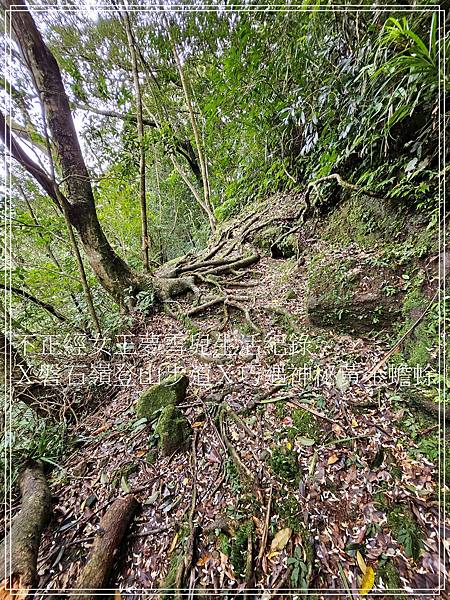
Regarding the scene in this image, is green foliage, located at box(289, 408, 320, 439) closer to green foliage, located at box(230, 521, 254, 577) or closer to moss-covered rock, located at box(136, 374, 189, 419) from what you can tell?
green foliage, located at box(230, 521, 254, 577)

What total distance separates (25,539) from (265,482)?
1.75 meters

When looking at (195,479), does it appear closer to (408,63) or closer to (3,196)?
(3,196)

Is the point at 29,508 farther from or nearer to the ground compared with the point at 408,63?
nearer to the ground

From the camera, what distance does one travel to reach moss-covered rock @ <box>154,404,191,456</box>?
7.28 feet

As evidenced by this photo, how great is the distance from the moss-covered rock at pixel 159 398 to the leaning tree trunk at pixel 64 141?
7.85 ft

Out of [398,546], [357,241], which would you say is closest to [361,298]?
[357,241]

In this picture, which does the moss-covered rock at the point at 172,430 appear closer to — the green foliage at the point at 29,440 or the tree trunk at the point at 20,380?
the green foliage at the point at 29,440

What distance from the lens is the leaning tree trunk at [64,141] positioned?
3.08m

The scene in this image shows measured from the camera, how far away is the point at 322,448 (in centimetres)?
193

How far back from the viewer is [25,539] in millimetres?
1760

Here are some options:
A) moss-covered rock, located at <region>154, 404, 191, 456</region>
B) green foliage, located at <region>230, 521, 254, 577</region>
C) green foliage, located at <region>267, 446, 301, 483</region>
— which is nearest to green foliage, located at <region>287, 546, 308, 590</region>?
green foliage, located at <region>230, 521, 254, 577</region>

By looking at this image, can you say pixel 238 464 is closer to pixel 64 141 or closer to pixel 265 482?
pixel 265 482

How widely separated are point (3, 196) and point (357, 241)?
406cm

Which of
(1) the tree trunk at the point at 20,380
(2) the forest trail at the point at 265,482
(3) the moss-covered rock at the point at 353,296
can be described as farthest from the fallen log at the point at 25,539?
(3) the moss-covered rock at the point at 353,296
